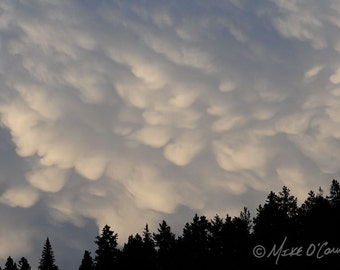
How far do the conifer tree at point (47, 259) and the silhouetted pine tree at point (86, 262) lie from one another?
14702mm

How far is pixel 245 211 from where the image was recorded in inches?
5212

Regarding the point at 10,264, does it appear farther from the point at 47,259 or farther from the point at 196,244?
the point at 196,244

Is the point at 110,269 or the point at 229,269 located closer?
the point at 229,269

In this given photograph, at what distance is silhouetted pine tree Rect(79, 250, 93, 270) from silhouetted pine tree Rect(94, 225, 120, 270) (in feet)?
57.0

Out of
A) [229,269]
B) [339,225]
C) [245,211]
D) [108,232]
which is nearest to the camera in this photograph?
Answer: [339,225]

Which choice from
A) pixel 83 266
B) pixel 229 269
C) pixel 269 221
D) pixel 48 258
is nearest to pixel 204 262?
pixel 229 269

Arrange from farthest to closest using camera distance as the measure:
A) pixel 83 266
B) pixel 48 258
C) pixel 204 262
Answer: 1. pixel 48 258
2. pixel 83 266
3. pixel 204 262

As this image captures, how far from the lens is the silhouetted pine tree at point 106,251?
119 meters

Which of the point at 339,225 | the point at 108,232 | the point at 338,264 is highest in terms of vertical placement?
the point at 108,232

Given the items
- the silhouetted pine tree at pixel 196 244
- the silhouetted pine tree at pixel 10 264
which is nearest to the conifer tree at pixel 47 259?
the silhouetted pine tree at pixel 10 264

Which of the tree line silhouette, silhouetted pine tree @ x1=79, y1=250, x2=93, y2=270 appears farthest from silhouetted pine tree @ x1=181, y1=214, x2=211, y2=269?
silhouetted pine tree @ x1=79, y1=250, x2=93, y2=270

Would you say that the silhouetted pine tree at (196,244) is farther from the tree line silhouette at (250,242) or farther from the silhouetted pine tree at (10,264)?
the silhouetted pine tree at (10,264)

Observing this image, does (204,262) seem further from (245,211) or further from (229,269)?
(245,211)

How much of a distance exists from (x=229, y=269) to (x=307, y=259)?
17.7 metres
